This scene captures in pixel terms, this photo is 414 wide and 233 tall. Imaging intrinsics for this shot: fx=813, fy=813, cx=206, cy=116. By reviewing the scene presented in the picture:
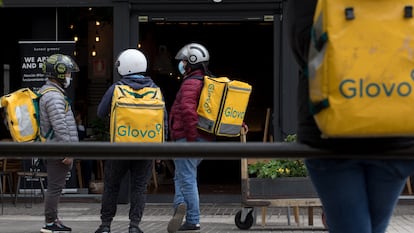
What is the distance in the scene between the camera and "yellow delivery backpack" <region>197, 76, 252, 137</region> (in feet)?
27.5

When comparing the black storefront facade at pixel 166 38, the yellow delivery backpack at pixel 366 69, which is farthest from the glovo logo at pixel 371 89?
the black storefront facade at pixel 166 38

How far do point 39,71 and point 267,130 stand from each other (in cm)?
350

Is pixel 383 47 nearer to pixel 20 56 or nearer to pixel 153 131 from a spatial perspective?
pixel 153 131

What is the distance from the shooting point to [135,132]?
25.6 ft

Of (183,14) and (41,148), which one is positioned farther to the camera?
(183,14)

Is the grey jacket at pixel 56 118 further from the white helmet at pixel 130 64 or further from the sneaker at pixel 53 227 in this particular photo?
the sneaker at pixel 53 227

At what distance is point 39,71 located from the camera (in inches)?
475

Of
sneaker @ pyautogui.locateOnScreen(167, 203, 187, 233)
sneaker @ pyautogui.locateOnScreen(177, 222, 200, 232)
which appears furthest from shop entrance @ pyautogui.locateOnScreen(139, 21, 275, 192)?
sneaker @ pyautogui.locateOnScreen(167, 203, 187, 233)

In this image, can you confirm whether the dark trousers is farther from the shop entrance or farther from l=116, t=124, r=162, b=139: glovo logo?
the shop entrance

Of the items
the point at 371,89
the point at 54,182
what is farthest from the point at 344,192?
the point at 54,182

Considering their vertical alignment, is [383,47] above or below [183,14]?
below

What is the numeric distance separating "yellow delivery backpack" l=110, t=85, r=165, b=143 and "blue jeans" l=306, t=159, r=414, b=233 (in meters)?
5.40

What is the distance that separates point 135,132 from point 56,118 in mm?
966

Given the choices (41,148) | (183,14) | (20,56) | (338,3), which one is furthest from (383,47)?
(20,56)
